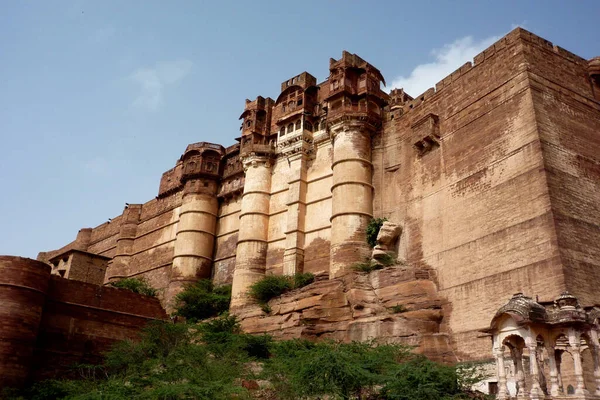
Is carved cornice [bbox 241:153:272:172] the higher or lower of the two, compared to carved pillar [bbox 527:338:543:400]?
higher

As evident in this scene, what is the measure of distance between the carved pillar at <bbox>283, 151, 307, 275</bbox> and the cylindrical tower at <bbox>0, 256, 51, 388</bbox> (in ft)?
26.3

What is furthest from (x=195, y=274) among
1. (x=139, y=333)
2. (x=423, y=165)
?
(x=423, y=165)

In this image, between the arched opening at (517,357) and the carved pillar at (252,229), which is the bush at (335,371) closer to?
the arched opening at (517,357)

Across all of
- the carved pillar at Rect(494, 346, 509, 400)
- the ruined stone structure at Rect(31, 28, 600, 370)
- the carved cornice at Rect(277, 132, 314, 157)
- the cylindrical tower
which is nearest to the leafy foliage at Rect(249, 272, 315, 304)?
the ruined stone structure at Rect(31, 28, 600, 370)

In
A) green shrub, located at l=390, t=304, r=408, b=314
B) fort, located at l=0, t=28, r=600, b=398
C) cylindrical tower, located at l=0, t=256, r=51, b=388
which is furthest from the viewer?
cylindrical tower, located at l=0, t=256, r=51, b=388

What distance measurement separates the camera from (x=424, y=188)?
59.9 ft

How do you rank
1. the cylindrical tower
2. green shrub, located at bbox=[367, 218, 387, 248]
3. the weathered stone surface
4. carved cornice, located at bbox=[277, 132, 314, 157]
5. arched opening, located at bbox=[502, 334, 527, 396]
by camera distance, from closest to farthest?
1. arched opening, located at bbox=[502, 334, 527, 396]
2. the cylindrical tower
3. the weathered stone surface
4. green shrub, located at bbox=[367, 218, 387, 248]
5. carved cornice, located at bbox=[277, 132, 314, 157]

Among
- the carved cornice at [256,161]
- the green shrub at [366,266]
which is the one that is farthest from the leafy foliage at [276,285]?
the carved cornice at [256,161]

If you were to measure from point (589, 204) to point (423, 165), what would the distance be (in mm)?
5181

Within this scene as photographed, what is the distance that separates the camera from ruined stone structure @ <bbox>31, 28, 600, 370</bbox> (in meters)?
14.3

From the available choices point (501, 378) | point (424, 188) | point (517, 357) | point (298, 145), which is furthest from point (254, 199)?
point (501, 378)

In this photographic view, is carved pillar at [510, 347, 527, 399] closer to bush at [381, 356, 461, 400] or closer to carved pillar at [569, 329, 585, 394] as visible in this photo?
carved pillar at [569, 329, 585, 394]

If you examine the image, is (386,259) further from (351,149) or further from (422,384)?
(422,384)

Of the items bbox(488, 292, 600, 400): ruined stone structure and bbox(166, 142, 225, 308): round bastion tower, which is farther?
bbox(166, 142, 225, 308): round bastion tower
